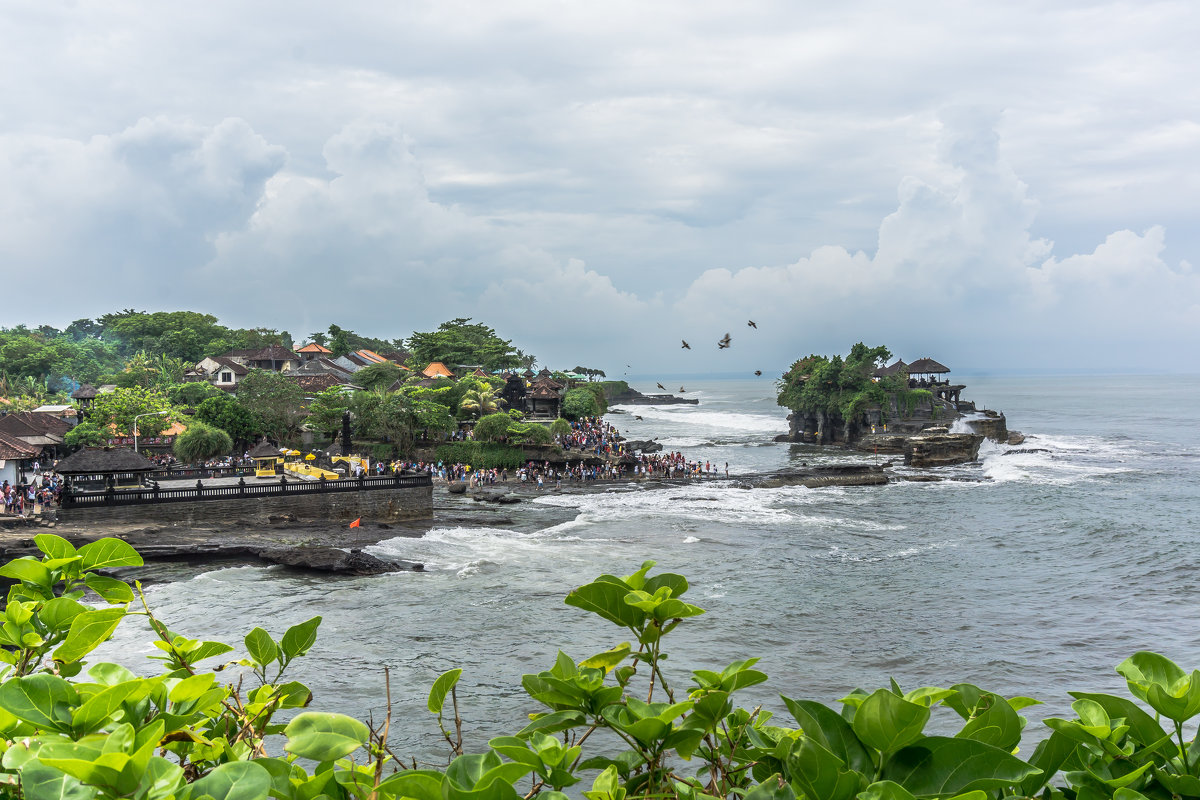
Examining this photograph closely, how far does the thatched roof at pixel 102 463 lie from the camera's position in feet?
78.0

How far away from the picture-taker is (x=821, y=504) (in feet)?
113

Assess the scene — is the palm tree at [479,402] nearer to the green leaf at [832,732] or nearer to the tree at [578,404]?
the tree at [578,404]

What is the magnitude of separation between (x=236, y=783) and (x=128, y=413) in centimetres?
4206

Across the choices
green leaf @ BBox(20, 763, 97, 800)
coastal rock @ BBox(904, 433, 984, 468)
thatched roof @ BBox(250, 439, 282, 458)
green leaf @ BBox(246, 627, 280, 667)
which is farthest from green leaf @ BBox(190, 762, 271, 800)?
coastal rock @ BBox(904, 433, 984, 468)

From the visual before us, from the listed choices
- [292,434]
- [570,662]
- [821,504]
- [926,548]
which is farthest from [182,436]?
[570,662]

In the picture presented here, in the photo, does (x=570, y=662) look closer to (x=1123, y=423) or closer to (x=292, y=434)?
(x=292, y=434)

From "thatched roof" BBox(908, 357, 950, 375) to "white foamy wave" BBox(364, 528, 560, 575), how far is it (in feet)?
147

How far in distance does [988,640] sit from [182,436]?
3415cm

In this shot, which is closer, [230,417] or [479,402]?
[230,417]

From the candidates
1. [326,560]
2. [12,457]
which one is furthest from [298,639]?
[12,457]

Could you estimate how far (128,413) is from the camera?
3716 centimetres

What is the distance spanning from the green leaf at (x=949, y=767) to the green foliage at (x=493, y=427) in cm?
4303

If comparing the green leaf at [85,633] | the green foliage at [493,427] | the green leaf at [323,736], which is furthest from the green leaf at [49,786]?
the green foliage at [493,427]

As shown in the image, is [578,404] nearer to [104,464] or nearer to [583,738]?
[104,464]
